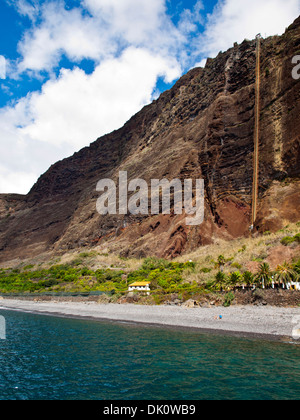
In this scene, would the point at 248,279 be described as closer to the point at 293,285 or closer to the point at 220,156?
the point at 293,285

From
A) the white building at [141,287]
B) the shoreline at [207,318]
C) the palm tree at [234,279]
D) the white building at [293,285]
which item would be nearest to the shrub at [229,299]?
the shoreline at [207,318]

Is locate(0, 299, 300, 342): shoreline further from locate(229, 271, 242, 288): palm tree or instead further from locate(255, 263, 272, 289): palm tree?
locate(229, 271, 242, 288): palm tree

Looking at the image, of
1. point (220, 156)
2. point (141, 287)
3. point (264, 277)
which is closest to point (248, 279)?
point (264, 277)

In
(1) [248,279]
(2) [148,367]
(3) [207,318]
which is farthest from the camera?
(1) [248,279]

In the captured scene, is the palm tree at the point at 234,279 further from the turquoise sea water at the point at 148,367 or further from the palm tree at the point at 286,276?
the turquoise sea water at the point at 148,367

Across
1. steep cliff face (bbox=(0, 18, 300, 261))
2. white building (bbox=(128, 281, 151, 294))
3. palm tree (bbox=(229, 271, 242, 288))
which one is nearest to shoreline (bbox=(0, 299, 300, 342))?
palm tree (bbox=(229, 271, 242, 288))

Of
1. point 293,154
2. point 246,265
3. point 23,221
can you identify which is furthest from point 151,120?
point 246,265

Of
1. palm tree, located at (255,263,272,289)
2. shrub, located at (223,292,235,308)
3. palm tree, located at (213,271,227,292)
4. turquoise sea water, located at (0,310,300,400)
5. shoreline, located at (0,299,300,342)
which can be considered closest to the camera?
turquoise sea water, located at (0,310,300,400)
